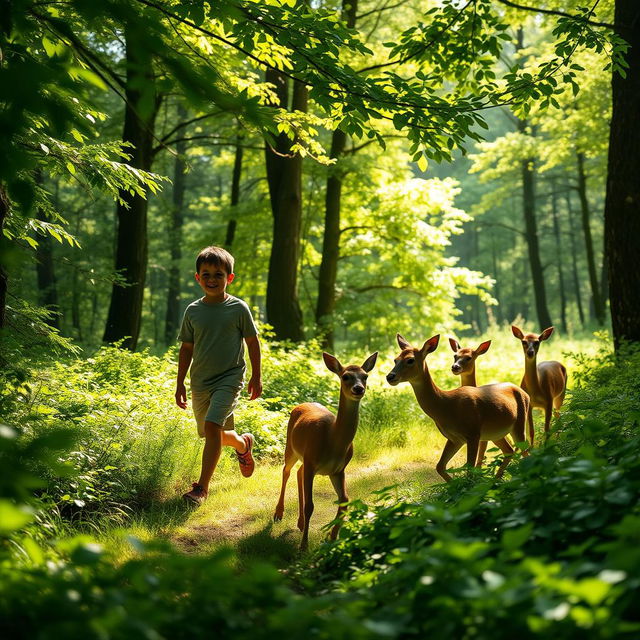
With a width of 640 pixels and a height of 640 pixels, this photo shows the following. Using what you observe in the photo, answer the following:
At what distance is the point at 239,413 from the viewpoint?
765cm

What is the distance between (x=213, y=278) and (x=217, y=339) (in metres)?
0.55

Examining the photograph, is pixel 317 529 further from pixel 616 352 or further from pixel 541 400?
pixel 616 352

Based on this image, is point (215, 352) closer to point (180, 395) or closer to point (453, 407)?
point (180, 395)

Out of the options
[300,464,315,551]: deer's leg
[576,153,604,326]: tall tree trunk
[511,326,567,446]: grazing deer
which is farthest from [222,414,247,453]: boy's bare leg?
[576,153,604,326]: tall tree trunk

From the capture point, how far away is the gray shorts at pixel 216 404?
5727 mm

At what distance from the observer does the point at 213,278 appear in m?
5.81

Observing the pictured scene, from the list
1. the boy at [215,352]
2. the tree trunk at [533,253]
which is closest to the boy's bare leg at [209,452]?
the boy at [215,352]

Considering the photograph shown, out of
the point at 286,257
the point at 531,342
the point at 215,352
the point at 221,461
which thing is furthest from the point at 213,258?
the point at 286,257

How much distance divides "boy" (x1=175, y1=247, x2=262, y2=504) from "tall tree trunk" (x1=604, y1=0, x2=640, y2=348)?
555 centimetres

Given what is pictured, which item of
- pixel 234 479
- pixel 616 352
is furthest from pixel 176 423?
pixel 616 352

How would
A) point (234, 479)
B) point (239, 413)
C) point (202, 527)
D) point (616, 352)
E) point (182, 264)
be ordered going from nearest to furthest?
point (202, 527) < point (234, 479) < point (239, 413) < point (616, 352) < point (182, 264)

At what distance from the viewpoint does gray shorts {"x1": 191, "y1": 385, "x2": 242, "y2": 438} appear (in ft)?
18.8

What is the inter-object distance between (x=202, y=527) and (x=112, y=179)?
120 inches

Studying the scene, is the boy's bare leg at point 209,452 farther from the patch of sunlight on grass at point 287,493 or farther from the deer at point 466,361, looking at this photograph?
the deer at point 466,361
